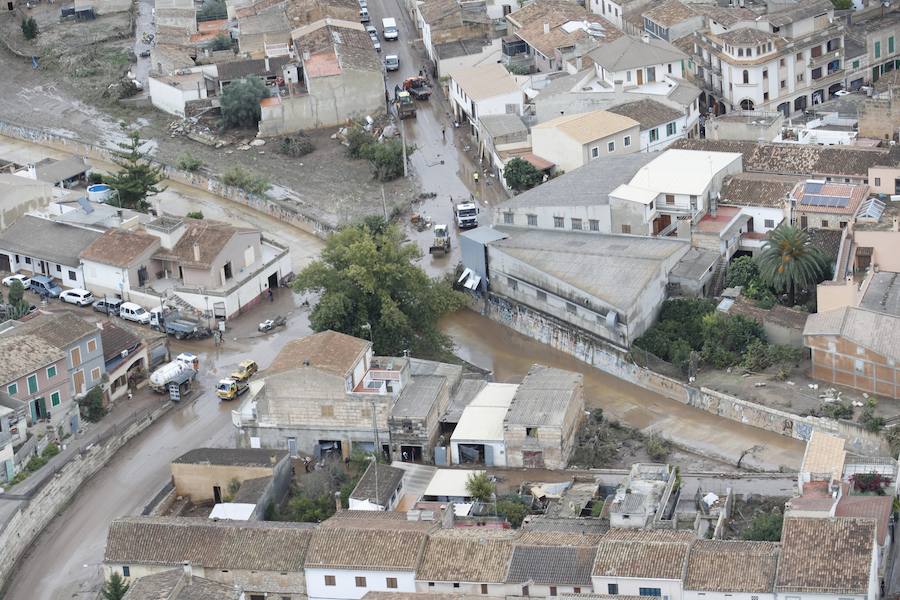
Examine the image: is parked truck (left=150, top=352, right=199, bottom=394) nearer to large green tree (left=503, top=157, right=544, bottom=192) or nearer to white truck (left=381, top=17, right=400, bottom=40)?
large green tree (left=503, top=157, right=544, bottom=192)

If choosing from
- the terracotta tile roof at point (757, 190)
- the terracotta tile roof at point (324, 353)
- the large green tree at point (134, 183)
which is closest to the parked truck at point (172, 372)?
the terracotta tile roof at point (324, 353)

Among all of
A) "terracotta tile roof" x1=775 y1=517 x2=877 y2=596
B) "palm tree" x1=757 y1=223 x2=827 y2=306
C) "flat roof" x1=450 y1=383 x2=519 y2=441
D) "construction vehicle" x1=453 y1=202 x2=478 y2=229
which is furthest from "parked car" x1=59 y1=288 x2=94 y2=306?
"terracotta tile roof" x1=775 y1=517 x2=877 y2=596

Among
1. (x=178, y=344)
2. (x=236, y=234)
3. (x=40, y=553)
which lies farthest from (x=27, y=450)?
(x=236, y=234)

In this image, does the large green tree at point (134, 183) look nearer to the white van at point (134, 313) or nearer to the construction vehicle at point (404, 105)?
the white van at point (134, 313)

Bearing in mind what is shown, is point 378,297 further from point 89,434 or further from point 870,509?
point 870,509

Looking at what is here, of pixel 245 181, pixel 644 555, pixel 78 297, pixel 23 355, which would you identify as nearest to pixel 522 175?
pixel 245 181
